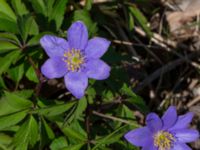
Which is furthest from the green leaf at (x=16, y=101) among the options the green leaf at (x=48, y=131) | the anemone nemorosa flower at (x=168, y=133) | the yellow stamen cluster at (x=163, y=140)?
the yellow stamen cluster at (x=163, y=140)

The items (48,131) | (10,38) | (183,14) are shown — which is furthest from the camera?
(183,14)

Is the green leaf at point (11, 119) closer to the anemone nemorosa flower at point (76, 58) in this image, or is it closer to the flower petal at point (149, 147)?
the anemone nemorosa flower at point (76, 58)

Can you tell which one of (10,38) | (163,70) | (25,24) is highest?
(25,24)

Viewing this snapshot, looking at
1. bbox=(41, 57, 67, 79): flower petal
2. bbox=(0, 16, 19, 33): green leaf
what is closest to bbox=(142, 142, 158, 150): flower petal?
bbox=(41, 57, 67, 79): flower petal

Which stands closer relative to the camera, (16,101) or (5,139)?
(16,101)

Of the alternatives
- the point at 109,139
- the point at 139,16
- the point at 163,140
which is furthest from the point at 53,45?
the point at 139,16

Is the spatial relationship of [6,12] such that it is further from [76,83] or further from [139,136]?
[139,136]

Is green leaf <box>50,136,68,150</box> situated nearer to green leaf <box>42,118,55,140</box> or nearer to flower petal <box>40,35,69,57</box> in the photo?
green leaf <box>42,118,55,140</box>

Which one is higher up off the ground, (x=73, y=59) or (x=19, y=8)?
(x=19, y=8)
